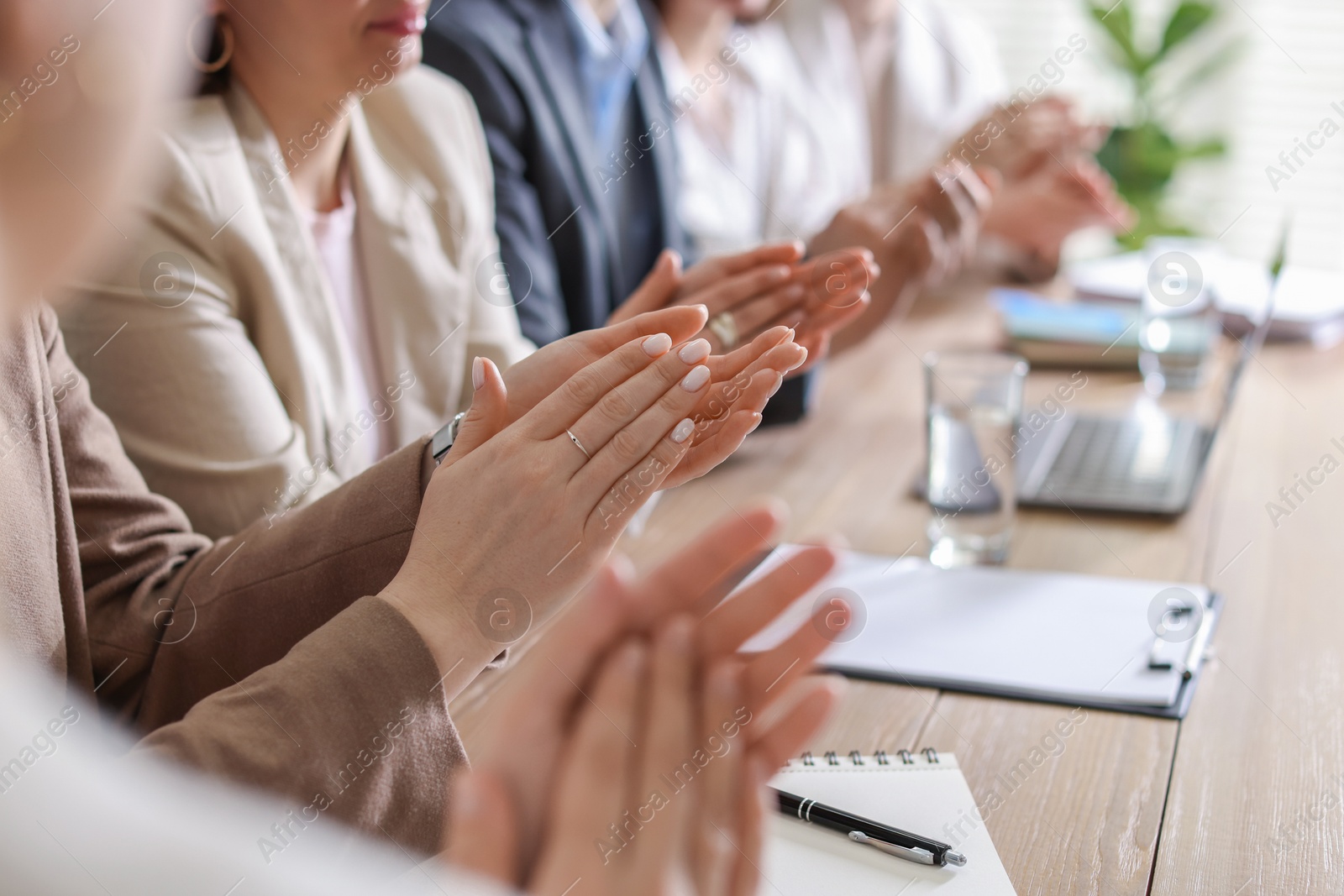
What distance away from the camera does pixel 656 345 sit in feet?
2.41

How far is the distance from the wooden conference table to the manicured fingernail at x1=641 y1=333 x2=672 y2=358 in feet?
0.98

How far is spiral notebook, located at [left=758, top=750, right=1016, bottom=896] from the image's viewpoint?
649mm

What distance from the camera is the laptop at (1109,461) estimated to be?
3.95ft

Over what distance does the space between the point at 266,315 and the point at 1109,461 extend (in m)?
0.93

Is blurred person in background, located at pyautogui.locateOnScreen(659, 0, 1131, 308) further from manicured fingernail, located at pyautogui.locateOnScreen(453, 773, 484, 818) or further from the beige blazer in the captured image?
manicured fingernail, located at pyautogui.locateOnScreen(453, 773, 484, 818)

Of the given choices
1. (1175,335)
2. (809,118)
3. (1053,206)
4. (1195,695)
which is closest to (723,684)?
(1195,695)

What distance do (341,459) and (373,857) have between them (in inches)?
20.0

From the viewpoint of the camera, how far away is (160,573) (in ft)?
2.76

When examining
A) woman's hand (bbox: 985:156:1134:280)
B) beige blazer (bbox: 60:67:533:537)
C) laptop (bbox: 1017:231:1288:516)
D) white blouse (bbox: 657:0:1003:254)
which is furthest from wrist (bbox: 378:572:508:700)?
woman's hand (bbox: 985:156:1134:280)

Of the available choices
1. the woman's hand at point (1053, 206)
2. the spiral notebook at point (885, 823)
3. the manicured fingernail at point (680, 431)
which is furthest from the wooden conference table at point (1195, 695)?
the woman's hand at point (1053, 206)

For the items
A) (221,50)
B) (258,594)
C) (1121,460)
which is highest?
(221,50)

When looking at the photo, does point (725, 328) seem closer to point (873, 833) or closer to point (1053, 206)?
point (873, 833)

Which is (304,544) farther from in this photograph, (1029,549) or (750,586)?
(1029,549)

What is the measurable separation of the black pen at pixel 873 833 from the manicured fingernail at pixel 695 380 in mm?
255
